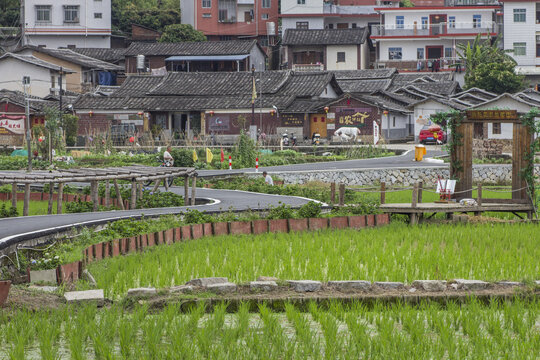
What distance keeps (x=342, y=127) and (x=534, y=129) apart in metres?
33.9

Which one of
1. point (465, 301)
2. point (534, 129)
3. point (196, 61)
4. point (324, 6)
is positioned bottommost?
point (465, 301)

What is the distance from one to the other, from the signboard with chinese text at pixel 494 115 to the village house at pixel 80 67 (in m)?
50.5

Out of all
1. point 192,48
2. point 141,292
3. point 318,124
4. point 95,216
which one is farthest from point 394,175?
point 192,48

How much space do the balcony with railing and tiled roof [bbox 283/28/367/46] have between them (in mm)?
2660

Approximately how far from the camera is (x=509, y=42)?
77562 millimetres

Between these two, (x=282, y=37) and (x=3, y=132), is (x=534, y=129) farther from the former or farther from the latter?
(x=282, y=37)

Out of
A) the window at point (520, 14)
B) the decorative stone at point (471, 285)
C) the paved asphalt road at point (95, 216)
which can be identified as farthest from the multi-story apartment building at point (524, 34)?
the decorative stone at point (471, 285)

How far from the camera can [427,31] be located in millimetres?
80062

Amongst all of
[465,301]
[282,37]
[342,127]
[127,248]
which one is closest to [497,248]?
[465,301]

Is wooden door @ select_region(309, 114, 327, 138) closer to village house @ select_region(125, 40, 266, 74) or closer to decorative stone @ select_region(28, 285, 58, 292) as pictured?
village house @ select_region(125, 40, 266, 74)

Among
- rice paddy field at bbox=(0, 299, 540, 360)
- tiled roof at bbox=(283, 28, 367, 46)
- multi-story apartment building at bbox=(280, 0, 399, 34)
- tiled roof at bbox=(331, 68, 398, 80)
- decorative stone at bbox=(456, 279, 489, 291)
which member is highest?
multi-story apartment building at bbox=(280, 0, 399, 34)

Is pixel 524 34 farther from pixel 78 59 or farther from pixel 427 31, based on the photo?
pixel 78 59

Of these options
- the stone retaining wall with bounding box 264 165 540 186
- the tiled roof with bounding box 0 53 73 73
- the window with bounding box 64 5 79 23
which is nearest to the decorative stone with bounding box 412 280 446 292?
the stone retaining wall with bounding box 264 165 540 186

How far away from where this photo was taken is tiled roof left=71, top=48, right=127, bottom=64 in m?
81.2
